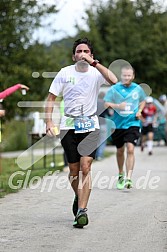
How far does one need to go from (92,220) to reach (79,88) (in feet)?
4.99

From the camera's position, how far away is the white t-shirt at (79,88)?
852cm

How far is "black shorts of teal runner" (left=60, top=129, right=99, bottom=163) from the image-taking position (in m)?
8.52

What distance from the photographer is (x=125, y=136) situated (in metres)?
12.5

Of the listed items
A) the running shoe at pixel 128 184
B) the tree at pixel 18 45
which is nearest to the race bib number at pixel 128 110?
the running shoe at pixel 128 184

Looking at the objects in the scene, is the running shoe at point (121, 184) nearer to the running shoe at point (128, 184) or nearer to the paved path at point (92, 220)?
the paved path at point (92, 220)

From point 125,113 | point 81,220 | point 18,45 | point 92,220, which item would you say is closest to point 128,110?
point 125,113

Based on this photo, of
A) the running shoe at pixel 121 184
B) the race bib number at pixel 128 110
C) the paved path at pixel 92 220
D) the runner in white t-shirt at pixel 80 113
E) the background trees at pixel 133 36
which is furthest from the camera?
the background trees at pixel 133 36

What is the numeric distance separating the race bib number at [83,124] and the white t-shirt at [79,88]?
0.19 ft

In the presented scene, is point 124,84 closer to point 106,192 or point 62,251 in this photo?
point 106,192

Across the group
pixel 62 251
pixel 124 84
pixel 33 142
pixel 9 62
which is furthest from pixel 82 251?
pixel 9 62

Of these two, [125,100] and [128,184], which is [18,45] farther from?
[128,184]

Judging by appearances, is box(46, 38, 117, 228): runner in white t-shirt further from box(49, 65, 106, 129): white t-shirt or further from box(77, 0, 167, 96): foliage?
box(77, 0, 167, 96): foliage

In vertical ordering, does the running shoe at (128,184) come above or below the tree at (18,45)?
below

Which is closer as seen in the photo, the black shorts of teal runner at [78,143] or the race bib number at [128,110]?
the black shorts of teal runner at [78,143]
